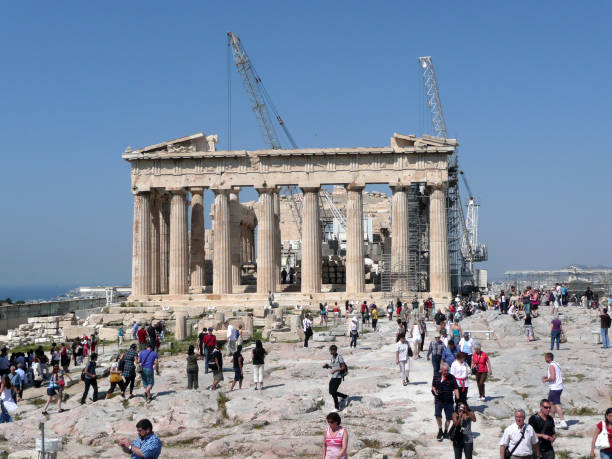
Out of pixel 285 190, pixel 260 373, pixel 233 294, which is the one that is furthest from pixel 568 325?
pixel 285 190

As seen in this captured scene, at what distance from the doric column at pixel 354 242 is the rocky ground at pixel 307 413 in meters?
26.4

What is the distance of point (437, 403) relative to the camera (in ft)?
60.0

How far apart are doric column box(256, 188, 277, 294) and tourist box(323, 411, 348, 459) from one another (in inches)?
1688

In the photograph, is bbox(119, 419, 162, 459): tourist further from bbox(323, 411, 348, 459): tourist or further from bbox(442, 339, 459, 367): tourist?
bbox(442, 339, 459, 367): tourist

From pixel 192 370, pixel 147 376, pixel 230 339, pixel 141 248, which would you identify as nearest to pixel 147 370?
pixel 147 376

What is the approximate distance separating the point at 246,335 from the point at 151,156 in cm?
2352

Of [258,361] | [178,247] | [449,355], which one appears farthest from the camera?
[178,247]

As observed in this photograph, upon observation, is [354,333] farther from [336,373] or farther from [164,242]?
[164,242]

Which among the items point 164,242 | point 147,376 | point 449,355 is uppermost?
point 164,242

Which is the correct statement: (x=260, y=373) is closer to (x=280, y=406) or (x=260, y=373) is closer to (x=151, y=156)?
(x=280, y=406)

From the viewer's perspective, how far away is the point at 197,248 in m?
62.3

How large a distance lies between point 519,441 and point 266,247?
43.9 m

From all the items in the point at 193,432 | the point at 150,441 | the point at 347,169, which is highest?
the point at 347,169

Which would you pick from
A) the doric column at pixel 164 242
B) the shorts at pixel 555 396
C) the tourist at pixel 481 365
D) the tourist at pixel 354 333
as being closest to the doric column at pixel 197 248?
the doric column at pixel 164 242
